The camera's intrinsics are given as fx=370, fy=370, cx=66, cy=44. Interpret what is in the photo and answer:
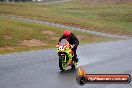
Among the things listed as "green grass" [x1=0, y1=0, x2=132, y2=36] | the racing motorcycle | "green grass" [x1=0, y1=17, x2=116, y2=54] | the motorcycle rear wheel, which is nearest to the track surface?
the motorcycle rear wheel

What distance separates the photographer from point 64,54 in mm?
16797

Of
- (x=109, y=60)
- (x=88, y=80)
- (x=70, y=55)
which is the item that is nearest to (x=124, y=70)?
(x=70, y=55)

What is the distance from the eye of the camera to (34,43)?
120 ft

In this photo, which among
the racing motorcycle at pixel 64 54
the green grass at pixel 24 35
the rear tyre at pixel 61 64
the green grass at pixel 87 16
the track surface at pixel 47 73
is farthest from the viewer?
the green grass at pixel 87 16

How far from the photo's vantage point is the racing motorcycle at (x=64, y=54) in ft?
54.9

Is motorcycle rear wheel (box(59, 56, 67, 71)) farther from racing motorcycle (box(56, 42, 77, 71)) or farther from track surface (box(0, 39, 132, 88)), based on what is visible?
track surface (box(0, 39, 132, 88))

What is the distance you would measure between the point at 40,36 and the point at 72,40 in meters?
23.4

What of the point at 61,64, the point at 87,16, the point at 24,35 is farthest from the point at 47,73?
the point at 87,16

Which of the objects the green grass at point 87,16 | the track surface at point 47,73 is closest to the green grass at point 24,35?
the green grass at point 87,16

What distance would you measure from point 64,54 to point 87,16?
183 ft

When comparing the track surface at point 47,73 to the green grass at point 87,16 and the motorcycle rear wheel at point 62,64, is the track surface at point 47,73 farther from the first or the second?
the green grass at point 87,16

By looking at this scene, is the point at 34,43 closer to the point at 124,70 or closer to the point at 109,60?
the point at 109,60

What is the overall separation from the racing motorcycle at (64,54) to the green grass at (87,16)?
3801cm

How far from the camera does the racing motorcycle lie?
1672 centimetres
